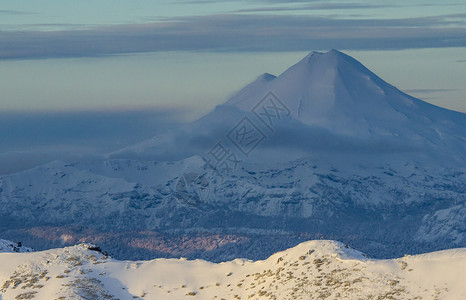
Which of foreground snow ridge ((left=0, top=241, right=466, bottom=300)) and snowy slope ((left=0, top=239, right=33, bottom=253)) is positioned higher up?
foreground snow ridge ((left=0, top=241, right=466, bottom=300))

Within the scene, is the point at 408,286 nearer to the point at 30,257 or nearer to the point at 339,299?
the point at 339,299

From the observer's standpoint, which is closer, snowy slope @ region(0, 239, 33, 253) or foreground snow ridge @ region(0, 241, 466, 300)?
foreground snow ridge @ region(0, 241, 466, 300)

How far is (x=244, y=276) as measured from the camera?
9756 centimetres

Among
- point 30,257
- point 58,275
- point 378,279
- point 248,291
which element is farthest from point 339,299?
point 30,257

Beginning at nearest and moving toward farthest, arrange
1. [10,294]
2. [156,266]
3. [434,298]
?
[434,298] < [10,294] < [156,266]

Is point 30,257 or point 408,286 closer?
point 408,286

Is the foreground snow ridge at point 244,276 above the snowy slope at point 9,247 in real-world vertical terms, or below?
above

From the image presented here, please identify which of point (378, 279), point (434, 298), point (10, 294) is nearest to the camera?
point (434, 298)

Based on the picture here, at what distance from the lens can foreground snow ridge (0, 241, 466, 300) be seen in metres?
87.0

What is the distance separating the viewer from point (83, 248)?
109m

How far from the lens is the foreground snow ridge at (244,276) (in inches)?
3425

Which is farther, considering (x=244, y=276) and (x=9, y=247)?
(x=9, y=247)

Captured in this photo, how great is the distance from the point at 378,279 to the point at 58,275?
111 ft

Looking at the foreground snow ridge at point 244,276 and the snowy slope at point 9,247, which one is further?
the snowy slope at point 9,247
